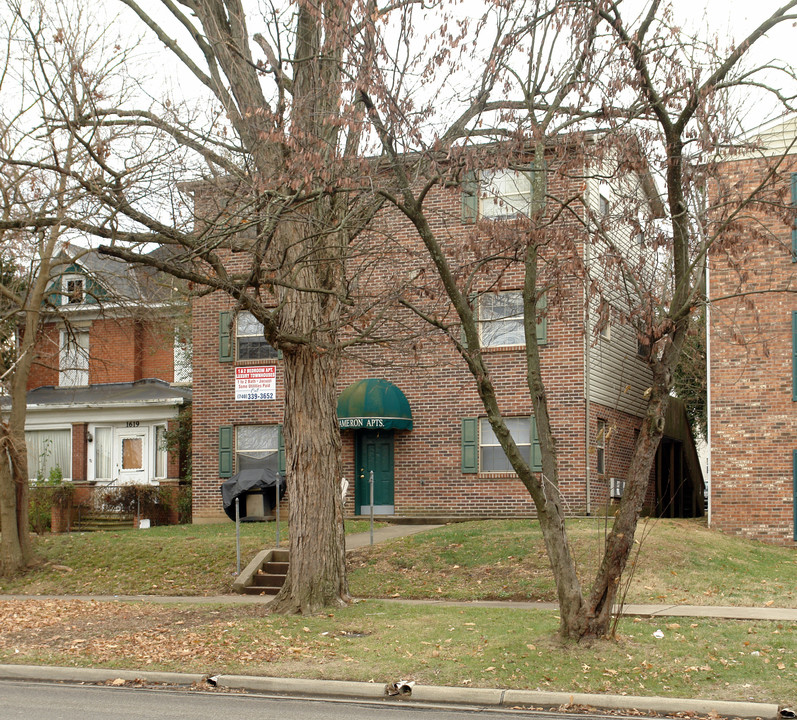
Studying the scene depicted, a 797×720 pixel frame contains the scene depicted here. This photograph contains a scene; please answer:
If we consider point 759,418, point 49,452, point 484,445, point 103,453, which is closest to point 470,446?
point 484,445

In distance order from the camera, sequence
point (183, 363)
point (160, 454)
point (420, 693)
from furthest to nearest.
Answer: point (183, 363) → point (160, 454) → point (420, 693)

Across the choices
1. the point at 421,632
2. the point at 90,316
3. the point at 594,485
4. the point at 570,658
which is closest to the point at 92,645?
the point at 421,632

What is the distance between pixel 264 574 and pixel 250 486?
7.78 meters

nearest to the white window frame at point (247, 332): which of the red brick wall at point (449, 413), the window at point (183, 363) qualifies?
the red brick wall at point (449, 413)

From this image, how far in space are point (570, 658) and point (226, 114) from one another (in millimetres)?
8383

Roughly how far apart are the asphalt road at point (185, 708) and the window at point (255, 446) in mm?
16349

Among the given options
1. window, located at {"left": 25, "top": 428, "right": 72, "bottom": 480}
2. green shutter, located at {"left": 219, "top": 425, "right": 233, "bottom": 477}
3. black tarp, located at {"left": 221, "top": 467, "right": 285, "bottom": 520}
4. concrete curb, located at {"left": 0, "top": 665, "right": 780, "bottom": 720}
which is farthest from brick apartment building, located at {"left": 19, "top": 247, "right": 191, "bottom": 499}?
concrete curb, located at {"left": 0, "top": 665, "right": 780, "bottom": 720}

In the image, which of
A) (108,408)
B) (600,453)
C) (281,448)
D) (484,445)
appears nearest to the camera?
(484,445)

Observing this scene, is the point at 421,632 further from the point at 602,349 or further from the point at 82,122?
the point at 602,349

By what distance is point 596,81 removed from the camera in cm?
972

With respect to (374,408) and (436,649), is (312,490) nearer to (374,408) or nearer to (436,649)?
(436,649)

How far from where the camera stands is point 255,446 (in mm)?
26141

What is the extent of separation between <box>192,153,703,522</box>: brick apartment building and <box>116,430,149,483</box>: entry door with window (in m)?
6.09

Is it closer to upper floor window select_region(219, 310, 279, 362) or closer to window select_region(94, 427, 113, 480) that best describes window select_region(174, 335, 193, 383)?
window select_region(94, 427, 113, 480)
